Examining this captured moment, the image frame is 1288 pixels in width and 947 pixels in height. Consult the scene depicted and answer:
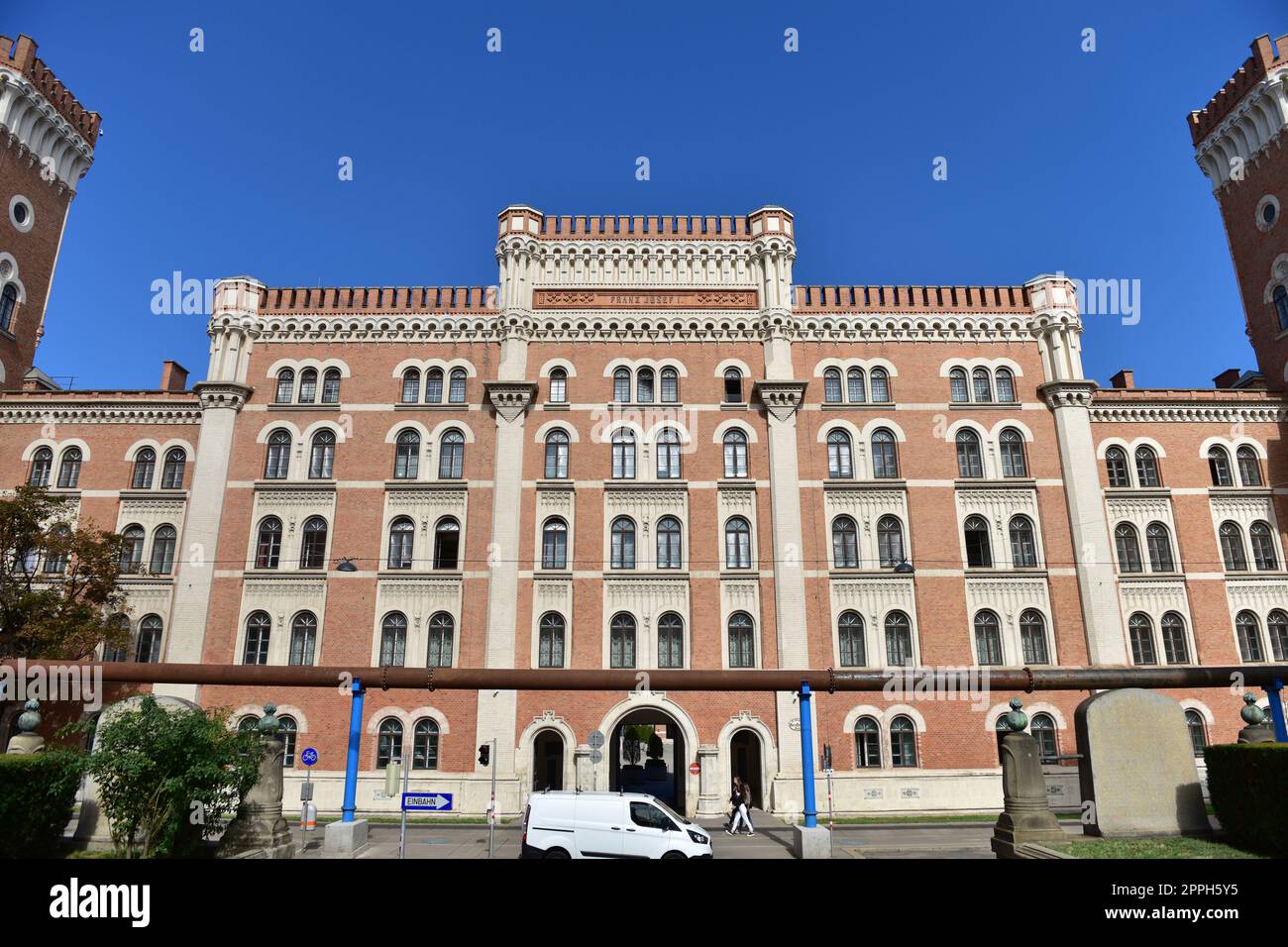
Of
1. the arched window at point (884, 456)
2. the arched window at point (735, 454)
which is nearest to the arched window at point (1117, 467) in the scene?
the arched window at point (884, 456)

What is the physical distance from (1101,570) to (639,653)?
18.2 m

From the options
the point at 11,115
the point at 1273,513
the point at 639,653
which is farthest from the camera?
the point at 11,115

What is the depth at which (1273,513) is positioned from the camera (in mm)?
30906

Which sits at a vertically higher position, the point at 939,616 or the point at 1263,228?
the point at 1263,228

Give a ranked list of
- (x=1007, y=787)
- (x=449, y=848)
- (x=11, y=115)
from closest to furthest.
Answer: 1. (x=1007, y=787)
2. (x=449, y=848)
3. (x=11, y=115)

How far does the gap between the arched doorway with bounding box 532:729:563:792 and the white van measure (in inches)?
424

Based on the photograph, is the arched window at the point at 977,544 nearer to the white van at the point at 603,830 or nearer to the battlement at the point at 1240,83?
the white van at the point at 603,830

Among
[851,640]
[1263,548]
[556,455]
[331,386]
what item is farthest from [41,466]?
[1263,548]

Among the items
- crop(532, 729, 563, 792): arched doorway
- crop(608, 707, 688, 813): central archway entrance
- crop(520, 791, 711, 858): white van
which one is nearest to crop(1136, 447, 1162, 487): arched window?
crop(608, 707, 688, 813): central archway entrance

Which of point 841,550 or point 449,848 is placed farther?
point 841,550

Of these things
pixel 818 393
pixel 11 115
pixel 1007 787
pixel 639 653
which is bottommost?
pixel 1007 787

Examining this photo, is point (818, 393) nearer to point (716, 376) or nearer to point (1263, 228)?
point (716, 376)

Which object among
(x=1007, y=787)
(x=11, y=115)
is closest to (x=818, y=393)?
(x=1007, y=787)

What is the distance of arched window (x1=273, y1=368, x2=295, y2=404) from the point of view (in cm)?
3238
